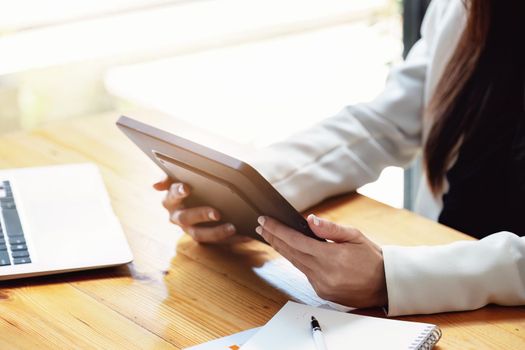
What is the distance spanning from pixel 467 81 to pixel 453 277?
500 millimetres

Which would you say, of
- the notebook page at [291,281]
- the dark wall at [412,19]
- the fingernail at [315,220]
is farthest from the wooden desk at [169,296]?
the dark wall at [412,19]

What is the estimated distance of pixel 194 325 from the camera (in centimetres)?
111

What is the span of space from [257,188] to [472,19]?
603 mm

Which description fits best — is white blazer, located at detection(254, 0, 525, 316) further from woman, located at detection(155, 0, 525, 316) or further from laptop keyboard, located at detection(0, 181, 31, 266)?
laptop keyboard, located at detection(0, 181, 31, 266)

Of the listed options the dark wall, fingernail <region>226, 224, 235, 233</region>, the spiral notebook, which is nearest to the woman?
fingernail <region>226, 224, 235, 233</region>

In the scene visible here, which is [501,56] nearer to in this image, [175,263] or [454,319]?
[454,319]

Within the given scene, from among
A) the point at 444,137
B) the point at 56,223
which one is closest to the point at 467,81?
the point at 444,137

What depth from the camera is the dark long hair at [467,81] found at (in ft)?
4.86

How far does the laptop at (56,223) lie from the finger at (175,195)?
82 millimetres

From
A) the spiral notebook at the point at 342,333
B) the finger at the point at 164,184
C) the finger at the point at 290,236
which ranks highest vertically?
the finger at the point at 164,184

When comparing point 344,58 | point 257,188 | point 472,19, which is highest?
point 472,19

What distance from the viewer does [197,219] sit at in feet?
4.31

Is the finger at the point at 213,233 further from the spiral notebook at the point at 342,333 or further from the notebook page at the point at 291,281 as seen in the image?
the spiral notebook at the point at 342,333

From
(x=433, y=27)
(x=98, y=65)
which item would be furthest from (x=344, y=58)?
(x=433, y=27)
